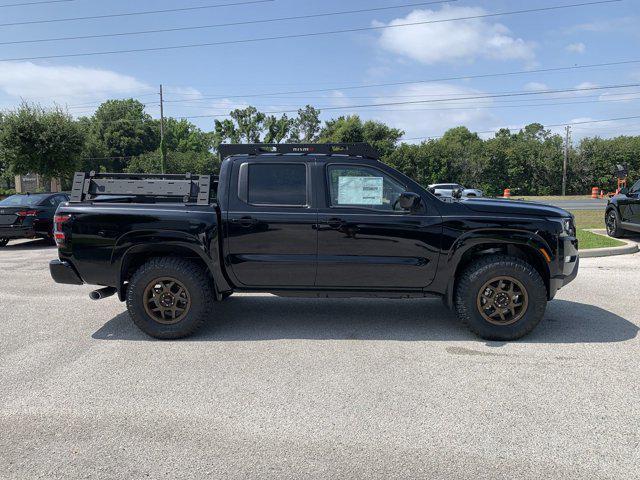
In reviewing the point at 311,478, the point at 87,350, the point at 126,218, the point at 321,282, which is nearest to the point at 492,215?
the point at 321,282

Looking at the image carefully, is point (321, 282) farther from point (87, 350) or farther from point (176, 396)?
point (87, 350)

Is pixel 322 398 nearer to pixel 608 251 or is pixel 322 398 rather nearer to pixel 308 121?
pixel 608 251

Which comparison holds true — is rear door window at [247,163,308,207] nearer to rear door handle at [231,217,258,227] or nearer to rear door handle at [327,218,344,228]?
rear door handle at [231,217,258,227]

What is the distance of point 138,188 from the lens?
5113 millimetres

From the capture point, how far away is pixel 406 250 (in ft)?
15.6

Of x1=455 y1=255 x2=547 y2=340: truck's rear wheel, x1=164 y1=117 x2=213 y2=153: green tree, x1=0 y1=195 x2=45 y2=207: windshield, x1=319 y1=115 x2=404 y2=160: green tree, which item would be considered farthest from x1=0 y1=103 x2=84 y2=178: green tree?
x1=164 y1=117 x2=213 y2=153: green tree

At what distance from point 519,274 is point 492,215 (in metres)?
0.63

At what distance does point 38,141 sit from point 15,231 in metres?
22.2

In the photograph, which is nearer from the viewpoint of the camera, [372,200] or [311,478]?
[311,478]

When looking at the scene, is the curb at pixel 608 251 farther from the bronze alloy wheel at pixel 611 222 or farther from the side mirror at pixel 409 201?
the side mirror at pixel 409 201

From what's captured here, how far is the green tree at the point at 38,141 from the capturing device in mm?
29969

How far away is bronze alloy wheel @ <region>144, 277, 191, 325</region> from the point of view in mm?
4844

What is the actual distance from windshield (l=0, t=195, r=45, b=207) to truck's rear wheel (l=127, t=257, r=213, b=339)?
891 centimetres

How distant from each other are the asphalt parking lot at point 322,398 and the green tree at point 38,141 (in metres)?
29.0
